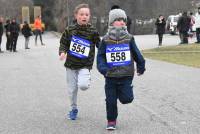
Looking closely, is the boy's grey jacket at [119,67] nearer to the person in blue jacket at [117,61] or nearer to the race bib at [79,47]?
the person in blue jacket at [117,61]

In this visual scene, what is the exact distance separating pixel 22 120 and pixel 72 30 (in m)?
1.53

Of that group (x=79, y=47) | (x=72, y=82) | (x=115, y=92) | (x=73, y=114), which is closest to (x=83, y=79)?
(x=72, y=82)

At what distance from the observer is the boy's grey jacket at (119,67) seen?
788 cm

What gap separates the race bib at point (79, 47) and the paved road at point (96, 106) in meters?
0.98

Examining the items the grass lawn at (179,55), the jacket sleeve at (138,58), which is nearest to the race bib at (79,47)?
the jacket sleeve at (138,58)

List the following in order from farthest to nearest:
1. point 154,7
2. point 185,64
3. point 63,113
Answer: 1. point 154,7
2. point 185,64
3. point 63,113

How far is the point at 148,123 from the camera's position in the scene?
847 cm

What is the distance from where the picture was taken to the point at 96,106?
404 inches

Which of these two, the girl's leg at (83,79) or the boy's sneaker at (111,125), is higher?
the girl's leg at (83,79)

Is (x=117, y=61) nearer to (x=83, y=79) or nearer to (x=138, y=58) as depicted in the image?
(x=138, y=58)

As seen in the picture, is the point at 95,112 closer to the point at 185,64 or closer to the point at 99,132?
the point at 99,132

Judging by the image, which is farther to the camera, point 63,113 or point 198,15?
point 198,15

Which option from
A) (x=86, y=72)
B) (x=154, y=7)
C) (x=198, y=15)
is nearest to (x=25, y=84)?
(x=86, y=72)

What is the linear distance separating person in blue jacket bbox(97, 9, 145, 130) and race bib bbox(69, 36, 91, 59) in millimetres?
661
